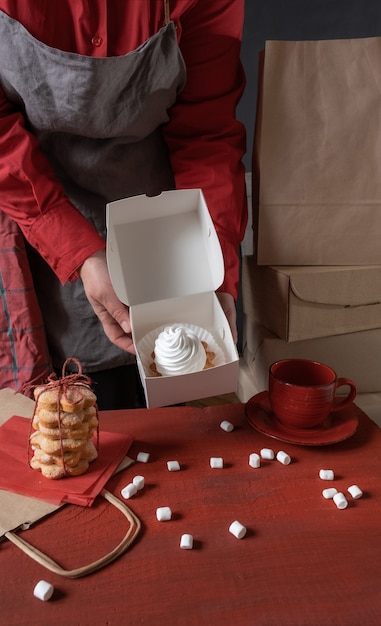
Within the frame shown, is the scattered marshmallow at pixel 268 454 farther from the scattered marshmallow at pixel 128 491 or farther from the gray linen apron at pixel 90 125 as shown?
the gray linen apron at pixel 90 125

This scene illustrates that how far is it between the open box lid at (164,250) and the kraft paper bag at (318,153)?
0.43 feet

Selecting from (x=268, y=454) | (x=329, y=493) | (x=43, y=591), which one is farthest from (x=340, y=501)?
(x=43, y=591)

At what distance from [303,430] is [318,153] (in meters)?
0.52

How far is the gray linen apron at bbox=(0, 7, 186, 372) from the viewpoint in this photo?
3.10 feet

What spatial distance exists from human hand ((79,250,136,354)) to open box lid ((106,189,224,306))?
0.03 meters

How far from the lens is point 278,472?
758 millimetres

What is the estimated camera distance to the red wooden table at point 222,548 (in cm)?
54

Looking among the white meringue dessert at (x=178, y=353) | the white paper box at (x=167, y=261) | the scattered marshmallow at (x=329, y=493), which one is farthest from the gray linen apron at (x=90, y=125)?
the scattered marshmallow at (x=329, y=493)

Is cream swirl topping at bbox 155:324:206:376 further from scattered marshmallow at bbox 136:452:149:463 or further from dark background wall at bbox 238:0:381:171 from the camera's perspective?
dark background wall at bbox 238:0:381:171

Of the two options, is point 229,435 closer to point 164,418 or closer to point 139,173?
point 164,418

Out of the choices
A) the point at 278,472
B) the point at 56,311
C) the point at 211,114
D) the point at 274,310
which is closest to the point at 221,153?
A: the point at 211,114

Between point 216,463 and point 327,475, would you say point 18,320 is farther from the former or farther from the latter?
point 327,475

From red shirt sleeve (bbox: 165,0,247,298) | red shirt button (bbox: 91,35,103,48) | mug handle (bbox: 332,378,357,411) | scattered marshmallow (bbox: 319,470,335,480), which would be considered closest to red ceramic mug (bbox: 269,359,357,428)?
mug handle (bbox: 332,378,357,411)

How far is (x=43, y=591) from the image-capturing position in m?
0.55
